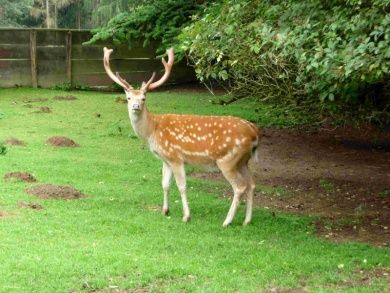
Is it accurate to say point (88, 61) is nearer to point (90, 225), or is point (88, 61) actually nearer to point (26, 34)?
point (26, 34)

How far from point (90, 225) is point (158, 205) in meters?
1.30

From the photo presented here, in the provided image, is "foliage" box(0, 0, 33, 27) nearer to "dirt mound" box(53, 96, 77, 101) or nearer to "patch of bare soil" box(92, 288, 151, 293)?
"dirt mound" box(53, 96, 77, 101)

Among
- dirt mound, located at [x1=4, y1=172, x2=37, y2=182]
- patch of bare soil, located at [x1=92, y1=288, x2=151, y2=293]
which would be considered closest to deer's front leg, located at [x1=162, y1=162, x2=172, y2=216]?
dirt mound, located at [x1=4, y1=172, x2=37, y2=182]

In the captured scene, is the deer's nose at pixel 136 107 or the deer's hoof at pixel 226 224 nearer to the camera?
the deer's hoof at pixel 226 224

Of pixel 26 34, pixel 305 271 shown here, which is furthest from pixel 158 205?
pixel 26 34

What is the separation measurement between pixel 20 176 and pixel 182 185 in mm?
2422

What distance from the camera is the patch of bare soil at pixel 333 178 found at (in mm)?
7770

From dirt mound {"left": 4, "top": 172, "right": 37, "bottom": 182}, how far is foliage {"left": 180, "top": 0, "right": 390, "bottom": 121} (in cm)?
244

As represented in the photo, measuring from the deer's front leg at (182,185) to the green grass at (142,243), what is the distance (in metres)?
0.11

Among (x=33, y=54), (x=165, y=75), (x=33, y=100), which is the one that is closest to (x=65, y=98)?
(x=33, y=100)

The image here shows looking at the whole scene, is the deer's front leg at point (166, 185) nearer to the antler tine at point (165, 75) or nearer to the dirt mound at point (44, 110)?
the antler tine at point (165, 75)

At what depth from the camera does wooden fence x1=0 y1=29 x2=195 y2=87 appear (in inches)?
741

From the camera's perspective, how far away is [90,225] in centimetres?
721

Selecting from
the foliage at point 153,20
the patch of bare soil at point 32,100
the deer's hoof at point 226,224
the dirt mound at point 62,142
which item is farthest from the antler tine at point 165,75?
the patch of bare soil at point 32,100
